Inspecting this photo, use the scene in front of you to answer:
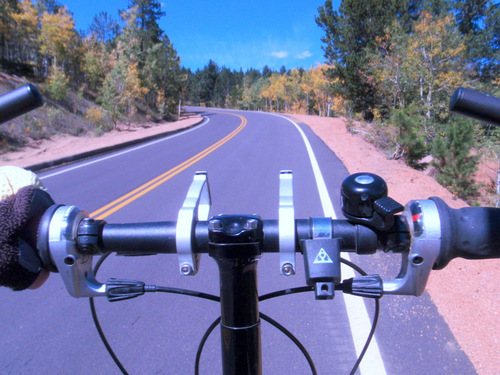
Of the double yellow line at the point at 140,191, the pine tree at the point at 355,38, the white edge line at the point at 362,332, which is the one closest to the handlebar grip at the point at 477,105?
the white edge line at the point at 362,332

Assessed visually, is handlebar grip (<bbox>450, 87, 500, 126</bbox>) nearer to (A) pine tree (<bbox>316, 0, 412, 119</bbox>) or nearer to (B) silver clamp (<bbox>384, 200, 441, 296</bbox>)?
(B) silver clamp (<bbox>384, 200, 441, 296</bbox>)

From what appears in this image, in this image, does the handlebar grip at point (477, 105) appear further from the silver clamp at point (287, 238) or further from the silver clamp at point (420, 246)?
the silver clamp at point (287, 238)

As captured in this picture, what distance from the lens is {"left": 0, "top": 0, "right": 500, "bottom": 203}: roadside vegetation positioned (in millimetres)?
17438

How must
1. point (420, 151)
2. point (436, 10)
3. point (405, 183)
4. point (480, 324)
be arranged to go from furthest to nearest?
point (436, 10) → point (420, 151) → point (405, 183) → point (480, 324)

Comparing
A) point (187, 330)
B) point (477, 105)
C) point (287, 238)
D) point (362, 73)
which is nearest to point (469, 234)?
point (477, 105)

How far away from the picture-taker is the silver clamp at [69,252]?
0.93 meters

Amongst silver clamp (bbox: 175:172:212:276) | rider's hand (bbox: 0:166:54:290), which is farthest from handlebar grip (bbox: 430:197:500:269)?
rider's hand (bbox: 0:166:54:290)

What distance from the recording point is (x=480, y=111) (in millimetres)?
859

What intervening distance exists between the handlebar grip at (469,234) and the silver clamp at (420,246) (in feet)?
0.05

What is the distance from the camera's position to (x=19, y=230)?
0.90 m

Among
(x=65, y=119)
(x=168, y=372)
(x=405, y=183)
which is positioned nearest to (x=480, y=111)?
(x=168, y=372)

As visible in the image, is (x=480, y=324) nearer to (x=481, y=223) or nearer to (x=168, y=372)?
(x=168, y=372)

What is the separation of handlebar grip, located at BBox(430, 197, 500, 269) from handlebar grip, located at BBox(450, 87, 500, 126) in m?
0.20

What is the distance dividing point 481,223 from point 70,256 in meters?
0.95
